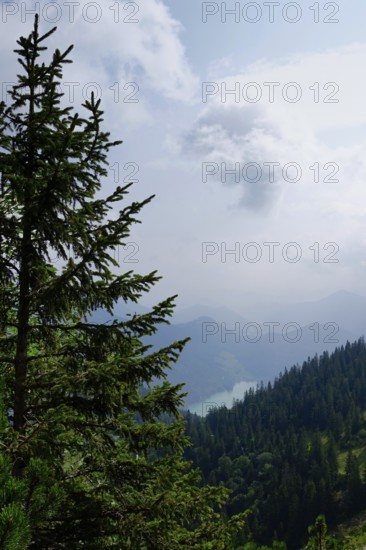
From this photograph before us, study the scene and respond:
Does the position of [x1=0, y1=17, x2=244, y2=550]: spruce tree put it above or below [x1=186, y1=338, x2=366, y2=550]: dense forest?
above

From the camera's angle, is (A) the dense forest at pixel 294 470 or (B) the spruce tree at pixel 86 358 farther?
(A) the dense forest at pixel 294 470

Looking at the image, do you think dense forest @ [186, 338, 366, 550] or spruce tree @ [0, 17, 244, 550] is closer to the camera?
spruce tree @ [0, 17, 244, 550]

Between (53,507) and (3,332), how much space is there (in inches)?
188

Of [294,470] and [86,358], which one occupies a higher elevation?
[86,358]

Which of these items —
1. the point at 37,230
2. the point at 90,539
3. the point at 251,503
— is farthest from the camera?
the point at 251,503

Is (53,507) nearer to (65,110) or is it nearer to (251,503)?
(65,110)

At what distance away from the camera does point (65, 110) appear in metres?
8.67

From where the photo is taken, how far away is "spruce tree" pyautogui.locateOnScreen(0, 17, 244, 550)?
26.2ft

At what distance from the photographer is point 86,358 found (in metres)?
8.94

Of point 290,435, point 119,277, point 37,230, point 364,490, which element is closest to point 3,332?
point 37,230

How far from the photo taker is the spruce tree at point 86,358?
Answer: 7973 mm

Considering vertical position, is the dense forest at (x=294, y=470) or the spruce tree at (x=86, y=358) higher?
the spruce tree at (x=86, y=358)

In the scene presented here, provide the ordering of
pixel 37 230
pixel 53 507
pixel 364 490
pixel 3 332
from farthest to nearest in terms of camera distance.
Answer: pixel 364 490 < pixel 3 332 < pixel 37 230 < pixel 53 507

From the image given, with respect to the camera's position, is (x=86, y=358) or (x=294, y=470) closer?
(x=86, y=358)
